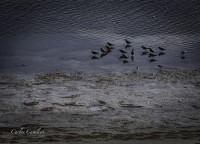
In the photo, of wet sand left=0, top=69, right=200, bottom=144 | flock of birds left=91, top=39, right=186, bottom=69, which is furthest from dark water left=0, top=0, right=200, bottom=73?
wet sand left=0, top=69, right=200, bottom=144

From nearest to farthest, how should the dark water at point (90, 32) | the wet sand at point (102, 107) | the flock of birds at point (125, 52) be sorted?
the wet sand at point (102, 107) < the dark water at point (90, 32) < the flock of birds at point (125, 52)

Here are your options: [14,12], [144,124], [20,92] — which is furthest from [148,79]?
[14,12]

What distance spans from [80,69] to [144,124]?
555 centimetres

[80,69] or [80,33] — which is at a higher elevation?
[80,33]

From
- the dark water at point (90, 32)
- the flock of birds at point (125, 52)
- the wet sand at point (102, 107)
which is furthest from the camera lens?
the flock of birds at point (125, 52)

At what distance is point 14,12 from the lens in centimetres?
2583

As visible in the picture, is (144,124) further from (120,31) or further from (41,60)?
(120,31)

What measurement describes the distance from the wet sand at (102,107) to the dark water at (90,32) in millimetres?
1363

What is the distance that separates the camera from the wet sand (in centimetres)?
1193

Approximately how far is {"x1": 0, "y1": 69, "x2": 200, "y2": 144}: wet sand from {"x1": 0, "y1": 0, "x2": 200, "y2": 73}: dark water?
1363 millimetres

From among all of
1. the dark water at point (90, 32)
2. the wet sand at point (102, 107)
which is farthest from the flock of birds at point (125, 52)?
the wet sand at point (102, 107)

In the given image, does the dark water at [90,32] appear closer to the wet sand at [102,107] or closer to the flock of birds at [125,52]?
the flock of birds at [125,52]

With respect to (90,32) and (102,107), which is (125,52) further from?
(102,107)

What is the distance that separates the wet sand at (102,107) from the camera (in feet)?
39.1
